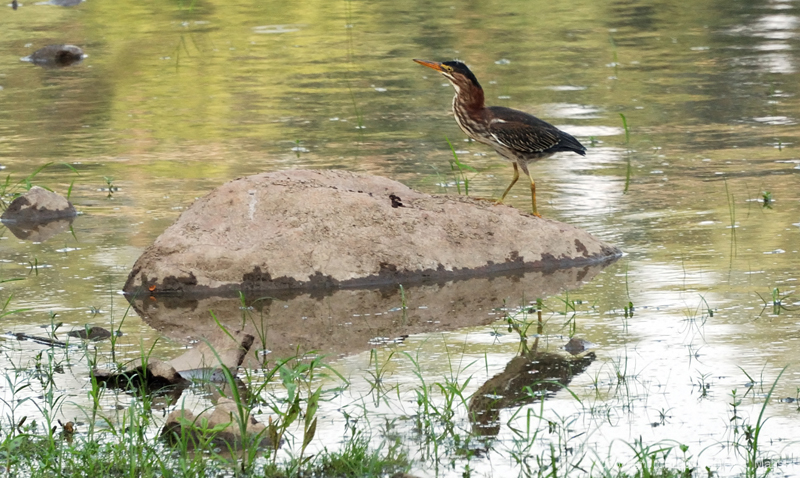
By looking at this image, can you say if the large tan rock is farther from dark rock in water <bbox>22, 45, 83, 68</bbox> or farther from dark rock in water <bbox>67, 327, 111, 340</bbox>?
dark rock in water <bbox>22, 45, 83, 68</bbox>

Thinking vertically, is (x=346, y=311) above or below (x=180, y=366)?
below

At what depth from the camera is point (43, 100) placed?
15.3 meters

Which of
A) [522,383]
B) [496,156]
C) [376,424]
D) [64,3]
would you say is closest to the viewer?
[376,424]

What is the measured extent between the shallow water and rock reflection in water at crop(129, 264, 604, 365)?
0.15 meters

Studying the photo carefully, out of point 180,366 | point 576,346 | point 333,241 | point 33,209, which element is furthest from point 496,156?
point 180,366

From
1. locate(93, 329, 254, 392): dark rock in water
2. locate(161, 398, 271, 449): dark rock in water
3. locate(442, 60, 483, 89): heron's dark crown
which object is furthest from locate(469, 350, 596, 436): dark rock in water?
locate(442, 60, 483, 89): heron's dark crown

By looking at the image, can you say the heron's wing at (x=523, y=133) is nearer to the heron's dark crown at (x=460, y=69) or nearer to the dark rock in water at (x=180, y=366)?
the heron's dark crown at (x=460, y=69)

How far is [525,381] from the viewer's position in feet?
20.3

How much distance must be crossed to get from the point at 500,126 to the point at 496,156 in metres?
2.91

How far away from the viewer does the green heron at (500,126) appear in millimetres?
9000

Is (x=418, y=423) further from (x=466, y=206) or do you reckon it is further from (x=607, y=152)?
(x=607, y=152)

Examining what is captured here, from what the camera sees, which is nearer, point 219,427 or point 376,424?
point 219,427

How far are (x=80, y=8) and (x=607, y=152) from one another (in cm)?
1587

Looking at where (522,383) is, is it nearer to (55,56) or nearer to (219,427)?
(219,427)
